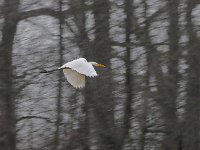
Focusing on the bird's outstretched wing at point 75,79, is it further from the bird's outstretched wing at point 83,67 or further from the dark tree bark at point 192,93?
the dark tree bark at point 192,93

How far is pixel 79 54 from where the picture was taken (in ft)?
25.5

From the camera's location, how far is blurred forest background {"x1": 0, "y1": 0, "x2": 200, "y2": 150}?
766cm

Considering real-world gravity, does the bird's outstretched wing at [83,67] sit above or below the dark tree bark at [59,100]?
above

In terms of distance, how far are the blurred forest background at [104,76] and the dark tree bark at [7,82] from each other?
1cm

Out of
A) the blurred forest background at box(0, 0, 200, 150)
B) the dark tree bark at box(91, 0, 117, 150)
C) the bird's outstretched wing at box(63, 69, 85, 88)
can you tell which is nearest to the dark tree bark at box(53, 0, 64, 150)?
the blurred forest background at box(0, 0, 200, 150)

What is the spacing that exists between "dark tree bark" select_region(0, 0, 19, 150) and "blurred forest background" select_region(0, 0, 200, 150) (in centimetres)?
1

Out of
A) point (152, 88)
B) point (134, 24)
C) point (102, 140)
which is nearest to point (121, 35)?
point (134, 24)

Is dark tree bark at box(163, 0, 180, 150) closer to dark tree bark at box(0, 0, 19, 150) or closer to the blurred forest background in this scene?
the blurred forest background

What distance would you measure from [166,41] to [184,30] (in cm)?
27

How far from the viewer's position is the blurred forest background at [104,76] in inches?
301

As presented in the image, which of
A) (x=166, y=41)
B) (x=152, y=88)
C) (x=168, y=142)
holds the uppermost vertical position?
(x=166, y=41)

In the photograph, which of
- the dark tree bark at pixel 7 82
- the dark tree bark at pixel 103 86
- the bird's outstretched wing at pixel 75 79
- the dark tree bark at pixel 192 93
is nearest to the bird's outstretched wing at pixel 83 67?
the bird's outstretched wing at pixel 75 79

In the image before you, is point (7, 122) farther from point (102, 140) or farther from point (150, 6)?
point (150, 6)

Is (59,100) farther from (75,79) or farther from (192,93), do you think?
(75,79)
